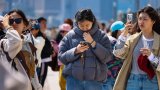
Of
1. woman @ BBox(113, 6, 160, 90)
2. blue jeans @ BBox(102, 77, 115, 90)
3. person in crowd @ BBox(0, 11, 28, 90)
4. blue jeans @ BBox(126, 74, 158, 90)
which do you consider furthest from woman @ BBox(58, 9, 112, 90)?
blue jeans @ BBox(102, 77, 115, 90)

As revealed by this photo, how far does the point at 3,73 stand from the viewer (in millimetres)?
7562

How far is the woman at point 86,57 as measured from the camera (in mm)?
8656

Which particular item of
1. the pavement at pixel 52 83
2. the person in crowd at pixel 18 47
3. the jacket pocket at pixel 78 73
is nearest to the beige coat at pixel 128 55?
the jacket pocket at pixel 78 73

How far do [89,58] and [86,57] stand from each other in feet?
0.12

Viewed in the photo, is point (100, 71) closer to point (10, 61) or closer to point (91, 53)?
point (91, 53)

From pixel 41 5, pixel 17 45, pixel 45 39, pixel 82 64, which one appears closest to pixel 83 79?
pixel 82 64

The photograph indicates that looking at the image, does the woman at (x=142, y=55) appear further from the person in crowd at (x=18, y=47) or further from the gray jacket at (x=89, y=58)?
the person in crowd at (x=18, y=47)

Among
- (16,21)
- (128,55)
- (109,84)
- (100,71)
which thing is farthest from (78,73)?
Result: (109,84)

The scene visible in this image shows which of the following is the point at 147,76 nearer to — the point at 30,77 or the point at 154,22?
the point at 154,22

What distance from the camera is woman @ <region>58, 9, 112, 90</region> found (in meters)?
8.66

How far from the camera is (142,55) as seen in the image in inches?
325

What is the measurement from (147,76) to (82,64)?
0.83 meters

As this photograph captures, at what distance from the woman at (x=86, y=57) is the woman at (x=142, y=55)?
315 mm

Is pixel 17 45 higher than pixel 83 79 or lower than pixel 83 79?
higher
